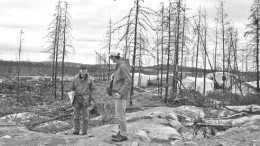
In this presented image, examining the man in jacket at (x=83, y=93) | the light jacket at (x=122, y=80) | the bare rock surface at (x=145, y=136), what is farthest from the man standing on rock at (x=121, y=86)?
the man in jacket at (x=83, y=93)

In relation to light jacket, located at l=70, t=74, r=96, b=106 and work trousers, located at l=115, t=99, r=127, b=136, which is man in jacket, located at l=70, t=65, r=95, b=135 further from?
work trousers, located at l=115, t=99, r=127, b=136

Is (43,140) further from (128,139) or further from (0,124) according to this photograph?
(0,124)

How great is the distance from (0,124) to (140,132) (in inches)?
158

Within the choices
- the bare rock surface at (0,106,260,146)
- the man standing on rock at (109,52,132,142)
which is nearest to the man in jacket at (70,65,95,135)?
the bare rock surface at (0,106,260,146)

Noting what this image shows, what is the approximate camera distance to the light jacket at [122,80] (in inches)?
275

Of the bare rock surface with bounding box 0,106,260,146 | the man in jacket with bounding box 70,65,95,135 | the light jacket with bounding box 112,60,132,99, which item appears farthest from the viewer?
the man in jacket with bounding box 70,65,95,135

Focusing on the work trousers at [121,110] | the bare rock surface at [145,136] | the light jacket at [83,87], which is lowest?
the bare rock surface at [145,136]

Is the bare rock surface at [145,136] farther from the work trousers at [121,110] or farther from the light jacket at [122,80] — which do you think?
the light jacket at [122,80]

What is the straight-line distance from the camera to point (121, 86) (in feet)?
23.5

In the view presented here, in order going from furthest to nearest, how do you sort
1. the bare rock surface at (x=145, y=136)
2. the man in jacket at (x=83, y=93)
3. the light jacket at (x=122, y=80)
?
the man in jacket at (x=83, y=93), the bare rock surface at (x=145, y=136), the light jacket at (x=122, y=80)

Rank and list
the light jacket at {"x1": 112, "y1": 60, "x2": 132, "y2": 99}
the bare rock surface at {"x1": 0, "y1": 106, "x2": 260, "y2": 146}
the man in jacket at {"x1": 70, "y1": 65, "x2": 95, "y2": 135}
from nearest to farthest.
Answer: the light jacket at {"x1": 112, "y1": 60, "x2": 132, "y2": 99} < the bare rock surface at {"x1": 0, "y1": 106, "x2": 260, "y2": 146} < the man in jacket at {"x1": 70, "y1": 65, "x2": 95, "y2": 135}

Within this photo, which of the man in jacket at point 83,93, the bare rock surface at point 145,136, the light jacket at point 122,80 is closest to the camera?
the light jacket at point 122,80

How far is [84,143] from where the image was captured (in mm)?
6949

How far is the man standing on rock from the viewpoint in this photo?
7035 millimetres
